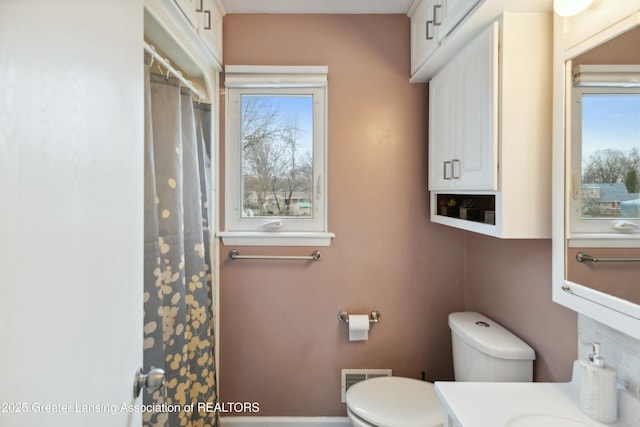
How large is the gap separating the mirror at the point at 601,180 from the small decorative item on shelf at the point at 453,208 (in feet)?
1.83

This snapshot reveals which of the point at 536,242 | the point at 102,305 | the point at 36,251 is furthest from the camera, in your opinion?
the point at 536,242

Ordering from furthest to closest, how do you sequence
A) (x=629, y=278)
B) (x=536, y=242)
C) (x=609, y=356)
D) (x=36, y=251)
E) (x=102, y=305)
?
1. (x=536, y=242)
2. (x=609, y=356)
3. (x=629, y=278)
4. (x=102, y=305)
5. (x=36, y=251)

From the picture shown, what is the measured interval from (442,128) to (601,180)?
0.75 meters

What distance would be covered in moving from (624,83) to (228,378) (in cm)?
211

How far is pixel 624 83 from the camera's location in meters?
0.82

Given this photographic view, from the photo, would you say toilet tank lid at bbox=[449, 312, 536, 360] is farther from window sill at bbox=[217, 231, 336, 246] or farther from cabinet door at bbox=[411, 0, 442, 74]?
cabinet door at bbox=[411, 0, 442, 74]

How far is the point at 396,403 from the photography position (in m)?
1.37

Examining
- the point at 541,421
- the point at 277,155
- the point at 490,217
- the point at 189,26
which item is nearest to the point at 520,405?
the point at 541,421

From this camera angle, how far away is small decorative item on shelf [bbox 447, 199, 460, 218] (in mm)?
1598

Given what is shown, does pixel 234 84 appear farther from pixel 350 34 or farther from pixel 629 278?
pixel 629 278

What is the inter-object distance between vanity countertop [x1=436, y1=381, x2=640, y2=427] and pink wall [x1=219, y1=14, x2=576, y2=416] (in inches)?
29.0

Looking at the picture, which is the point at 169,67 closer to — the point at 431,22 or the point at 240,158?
the point at 240,158

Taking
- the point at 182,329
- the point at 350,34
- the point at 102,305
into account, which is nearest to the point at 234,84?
the point at 350,34

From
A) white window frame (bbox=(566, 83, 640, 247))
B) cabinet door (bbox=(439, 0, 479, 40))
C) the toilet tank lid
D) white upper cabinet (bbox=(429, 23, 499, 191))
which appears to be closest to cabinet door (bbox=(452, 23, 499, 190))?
white upper cabinet (bbox=(429, 23, 499, 191))
